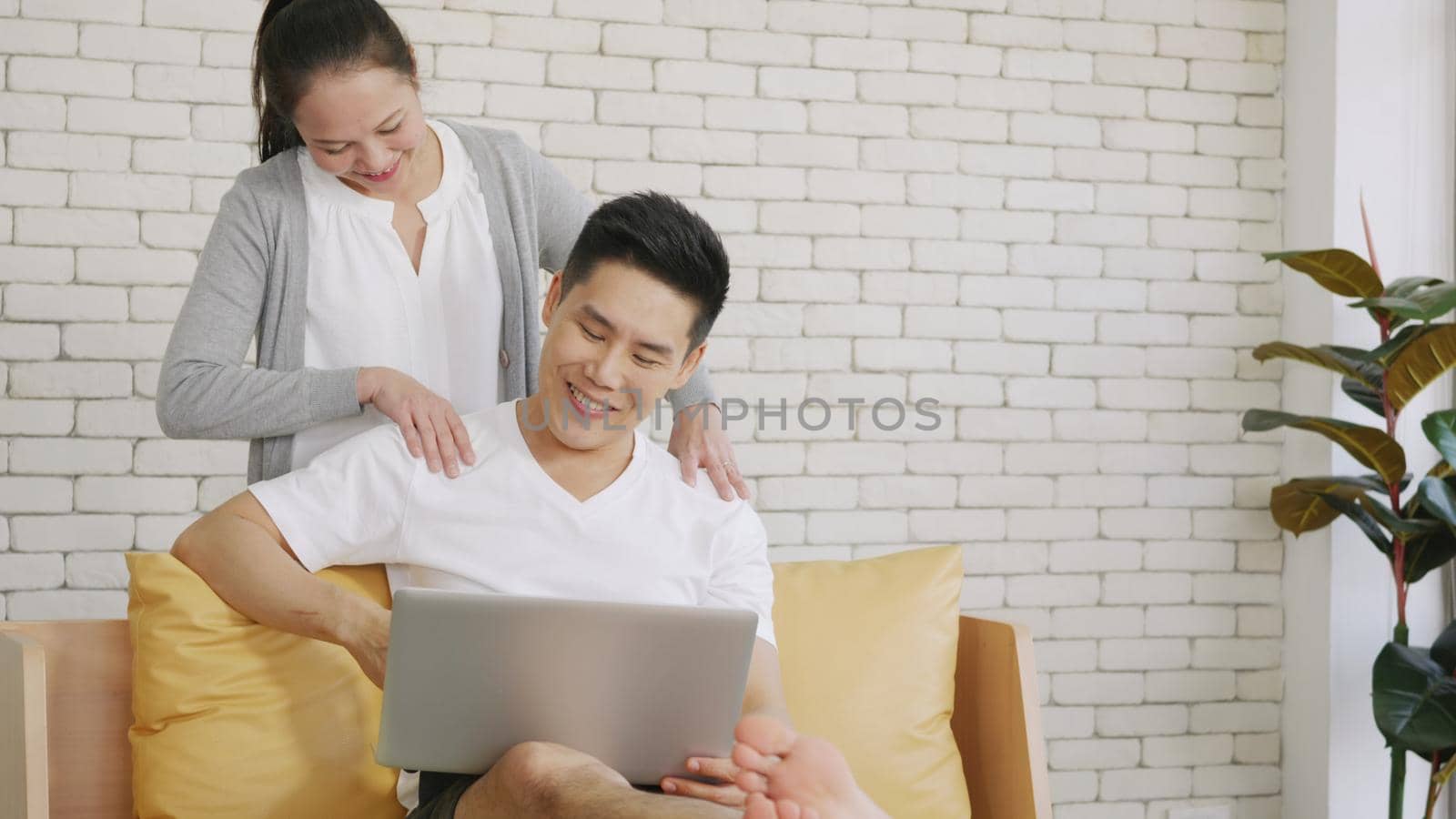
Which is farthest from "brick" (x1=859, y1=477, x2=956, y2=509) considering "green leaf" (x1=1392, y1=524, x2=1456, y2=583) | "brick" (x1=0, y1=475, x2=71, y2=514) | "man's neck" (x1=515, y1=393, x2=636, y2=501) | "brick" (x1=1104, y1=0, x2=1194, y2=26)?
A: "brick" (x1=0, y1=475, x2=71, y2=514)

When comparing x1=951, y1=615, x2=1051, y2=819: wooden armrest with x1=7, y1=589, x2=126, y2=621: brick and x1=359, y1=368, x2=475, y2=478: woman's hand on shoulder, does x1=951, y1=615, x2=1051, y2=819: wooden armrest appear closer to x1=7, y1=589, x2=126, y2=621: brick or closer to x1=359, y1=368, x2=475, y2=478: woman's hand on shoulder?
x1=359, y1=368, x2=475, y2=478: woman's hand on shoulder

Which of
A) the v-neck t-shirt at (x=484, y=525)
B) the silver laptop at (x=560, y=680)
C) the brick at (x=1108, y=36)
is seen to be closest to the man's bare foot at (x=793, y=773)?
the silver laptop at (x=560, y=680)

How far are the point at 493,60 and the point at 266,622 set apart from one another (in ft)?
5.41

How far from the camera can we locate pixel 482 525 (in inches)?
69.7

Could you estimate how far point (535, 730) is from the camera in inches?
59.0

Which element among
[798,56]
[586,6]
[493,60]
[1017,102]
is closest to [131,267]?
[493,60]

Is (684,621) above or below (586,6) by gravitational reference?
below

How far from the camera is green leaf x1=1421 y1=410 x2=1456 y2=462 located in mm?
2736

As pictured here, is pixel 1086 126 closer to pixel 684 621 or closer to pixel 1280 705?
pixel 1280 705

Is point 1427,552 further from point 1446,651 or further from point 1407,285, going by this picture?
point 1407,285

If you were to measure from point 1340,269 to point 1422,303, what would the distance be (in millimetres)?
215

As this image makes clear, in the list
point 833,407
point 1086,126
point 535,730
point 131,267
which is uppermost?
point 1086,126

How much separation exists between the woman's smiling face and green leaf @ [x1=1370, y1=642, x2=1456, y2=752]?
2420 mm

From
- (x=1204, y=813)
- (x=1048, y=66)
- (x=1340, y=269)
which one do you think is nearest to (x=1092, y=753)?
(x=1204, y=813)
